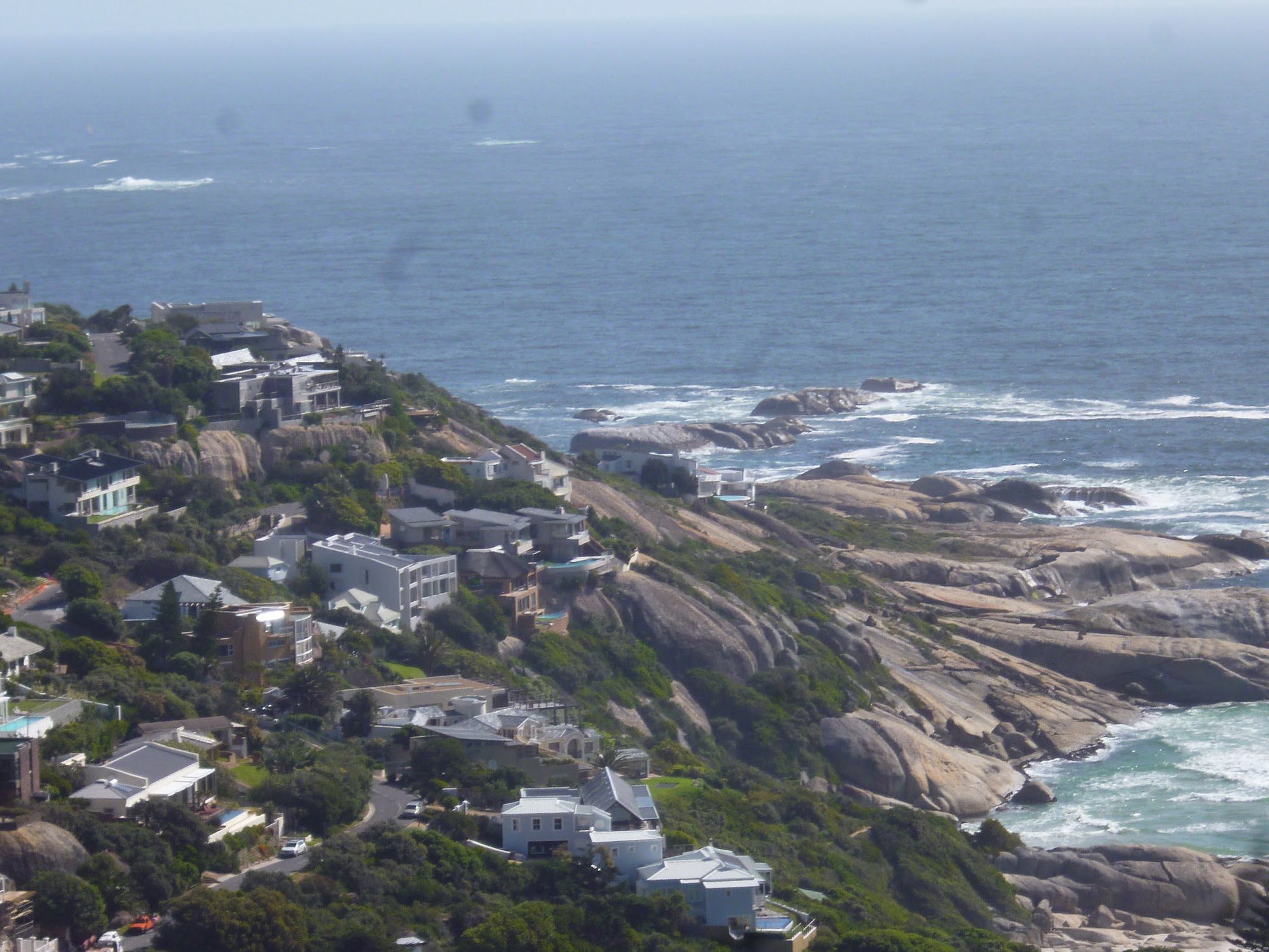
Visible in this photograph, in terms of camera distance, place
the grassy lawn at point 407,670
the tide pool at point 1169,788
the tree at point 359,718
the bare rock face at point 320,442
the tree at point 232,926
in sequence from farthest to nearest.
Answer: the bare rock face at point 320,442 < the tide pool at point 1169,788 < the grassy lawn at point 407,670 < the tree at point 359,718 < the tree at point 232,926

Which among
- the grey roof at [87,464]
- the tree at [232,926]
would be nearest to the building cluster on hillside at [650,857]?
the tree at [232,926]

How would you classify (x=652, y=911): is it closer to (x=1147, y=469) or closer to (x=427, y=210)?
(x=1147, y=469)

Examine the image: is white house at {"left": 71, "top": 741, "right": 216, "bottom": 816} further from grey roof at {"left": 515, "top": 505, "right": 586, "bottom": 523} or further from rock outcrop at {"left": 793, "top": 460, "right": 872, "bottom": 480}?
rock outcrop at {"left": 793, "top": 460, "right": 872, "bottom": 480}

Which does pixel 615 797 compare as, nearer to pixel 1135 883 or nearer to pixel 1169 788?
pixel 1135 883

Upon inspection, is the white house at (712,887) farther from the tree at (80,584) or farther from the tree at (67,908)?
the tree at (80,584)

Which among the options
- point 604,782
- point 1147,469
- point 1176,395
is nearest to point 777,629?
point 604,782

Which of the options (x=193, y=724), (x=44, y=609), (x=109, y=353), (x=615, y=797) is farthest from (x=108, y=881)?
(x=109, y=353)

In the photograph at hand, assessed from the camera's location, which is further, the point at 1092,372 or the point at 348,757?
the point at 1092,372
